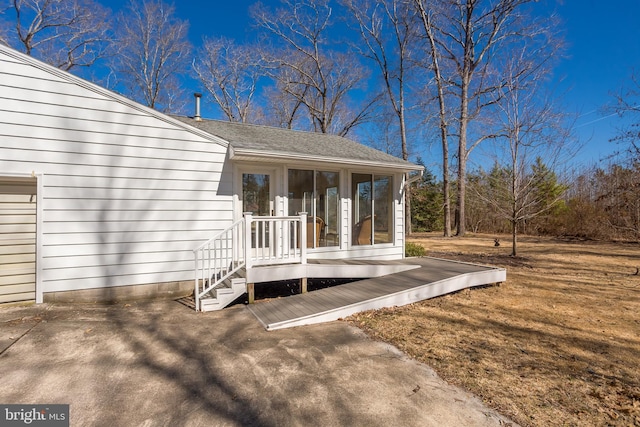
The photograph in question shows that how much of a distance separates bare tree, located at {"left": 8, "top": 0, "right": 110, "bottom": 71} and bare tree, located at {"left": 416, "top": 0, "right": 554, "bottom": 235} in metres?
16.0

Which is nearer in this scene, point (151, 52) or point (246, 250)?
point (246, 250)

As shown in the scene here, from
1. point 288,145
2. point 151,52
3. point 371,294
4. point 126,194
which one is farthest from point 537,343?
point 151,52

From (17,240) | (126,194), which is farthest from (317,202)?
(17,240)

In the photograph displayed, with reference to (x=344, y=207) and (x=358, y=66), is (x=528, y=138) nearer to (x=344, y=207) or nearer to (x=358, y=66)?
(x=344, y=207)

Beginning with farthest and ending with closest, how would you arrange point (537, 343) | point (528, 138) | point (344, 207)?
point (528, 138)
point (344, 207)
point (537, 343)

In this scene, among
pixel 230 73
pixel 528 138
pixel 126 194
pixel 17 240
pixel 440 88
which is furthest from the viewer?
pixel 230 73

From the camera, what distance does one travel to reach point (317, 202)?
6.51 metres

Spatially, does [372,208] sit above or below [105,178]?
below

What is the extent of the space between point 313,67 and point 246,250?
16.9 m

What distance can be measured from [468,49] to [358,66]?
635cm

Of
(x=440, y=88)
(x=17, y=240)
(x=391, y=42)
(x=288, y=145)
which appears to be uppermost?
(x=391, y=42)

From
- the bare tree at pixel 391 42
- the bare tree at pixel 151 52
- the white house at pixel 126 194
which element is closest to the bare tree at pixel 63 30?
the bare tree at pixel 151 52

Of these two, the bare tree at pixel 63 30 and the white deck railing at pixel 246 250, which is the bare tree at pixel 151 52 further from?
the white deck railing at pixel 246 250

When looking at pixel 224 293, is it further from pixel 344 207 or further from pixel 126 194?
pixel 344 207
